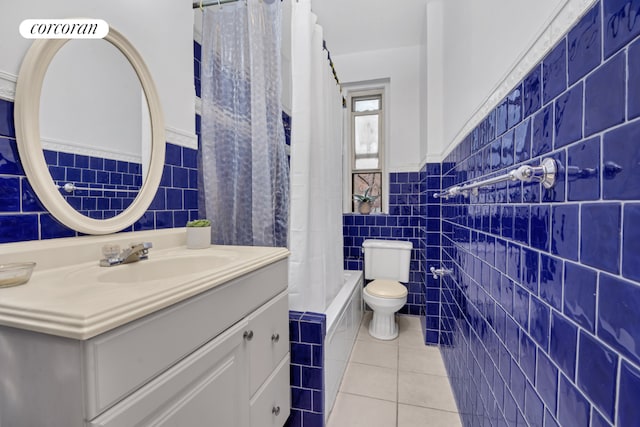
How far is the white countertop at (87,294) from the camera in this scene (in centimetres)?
49

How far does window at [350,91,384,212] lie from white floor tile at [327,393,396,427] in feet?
6.11

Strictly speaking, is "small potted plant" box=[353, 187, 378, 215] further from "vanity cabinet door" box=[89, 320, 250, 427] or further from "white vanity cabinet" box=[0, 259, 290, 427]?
"vanity cabinet door" box=[89, 320, 250, 427]

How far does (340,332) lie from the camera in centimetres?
175

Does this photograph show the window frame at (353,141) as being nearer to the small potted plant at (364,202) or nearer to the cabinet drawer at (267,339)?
the small potted plant at (364,202)

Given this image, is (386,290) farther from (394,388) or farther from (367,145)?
(367,145)

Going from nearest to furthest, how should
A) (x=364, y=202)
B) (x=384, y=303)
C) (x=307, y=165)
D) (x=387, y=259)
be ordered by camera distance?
(x=307, y=165) → (x=384, y=303) → (x=387, y=259) → (x=364, y=202)

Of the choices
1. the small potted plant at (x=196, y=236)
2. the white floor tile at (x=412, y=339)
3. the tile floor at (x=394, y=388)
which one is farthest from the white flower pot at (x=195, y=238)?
the white floor tile at (x=412, y=339)

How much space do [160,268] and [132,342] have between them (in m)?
0.56

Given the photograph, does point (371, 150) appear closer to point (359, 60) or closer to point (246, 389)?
point (359, 60)

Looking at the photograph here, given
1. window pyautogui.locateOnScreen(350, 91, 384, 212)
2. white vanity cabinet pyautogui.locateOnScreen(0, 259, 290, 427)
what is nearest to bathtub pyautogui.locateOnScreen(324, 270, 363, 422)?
white vanity cabinet pyautogui.locateOnScreen(0, 259, 290, 427)

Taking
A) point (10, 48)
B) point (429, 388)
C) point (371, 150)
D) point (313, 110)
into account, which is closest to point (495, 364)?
point (429, 388)

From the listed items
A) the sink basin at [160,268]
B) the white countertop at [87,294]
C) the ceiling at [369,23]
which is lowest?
the sink basin at [160,268]

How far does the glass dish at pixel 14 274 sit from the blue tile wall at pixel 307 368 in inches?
38.7

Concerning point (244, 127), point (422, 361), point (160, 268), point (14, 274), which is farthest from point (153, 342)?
point (422, 361)
